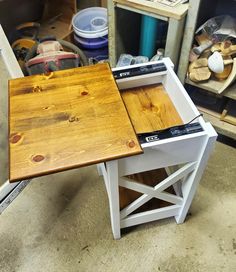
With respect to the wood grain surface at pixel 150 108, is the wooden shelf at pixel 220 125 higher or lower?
lower

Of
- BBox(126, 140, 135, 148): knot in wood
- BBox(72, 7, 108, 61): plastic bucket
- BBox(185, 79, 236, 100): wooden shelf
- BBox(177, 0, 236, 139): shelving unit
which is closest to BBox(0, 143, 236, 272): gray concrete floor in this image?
BBox(177, 0, 236, 139): shelving unit

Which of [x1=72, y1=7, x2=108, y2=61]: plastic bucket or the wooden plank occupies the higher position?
the wooden plank

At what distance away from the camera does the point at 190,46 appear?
3.91ft

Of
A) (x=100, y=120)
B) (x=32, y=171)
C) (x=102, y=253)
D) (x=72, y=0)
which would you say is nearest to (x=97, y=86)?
(x=100, y=120)

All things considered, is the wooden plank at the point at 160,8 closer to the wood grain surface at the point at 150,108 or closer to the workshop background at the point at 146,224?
the workshop background at the point at 146,224

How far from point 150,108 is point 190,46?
0.41 m

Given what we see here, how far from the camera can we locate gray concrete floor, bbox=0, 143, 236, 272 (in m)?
1.08

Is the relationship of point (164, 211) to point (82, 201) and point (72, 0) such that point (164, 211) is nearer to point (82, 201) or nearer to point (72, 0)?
point (82, 201)

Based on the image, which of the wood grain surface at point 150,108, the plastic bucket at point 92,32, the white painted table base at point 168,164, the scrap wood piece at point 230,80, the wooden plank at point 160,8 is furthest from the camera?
the plastic bucket at point 92,32

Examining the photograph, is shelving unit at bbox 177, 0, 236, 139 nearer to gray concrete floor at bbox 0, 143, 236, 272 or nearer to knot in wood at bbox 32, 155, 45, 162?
gray concrete floor at bbox 0, 143, 236, 272

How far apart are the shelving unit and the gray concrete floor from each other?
0.86 feet

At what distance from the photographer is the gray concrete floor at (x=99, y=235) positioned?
3.53 ft

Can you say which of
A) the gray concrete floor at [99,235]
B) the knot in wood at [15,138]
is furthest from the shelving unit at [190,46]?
the knot in wood at [15,138]

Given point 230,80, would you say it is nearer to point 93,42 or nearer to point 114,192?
point 114,192
